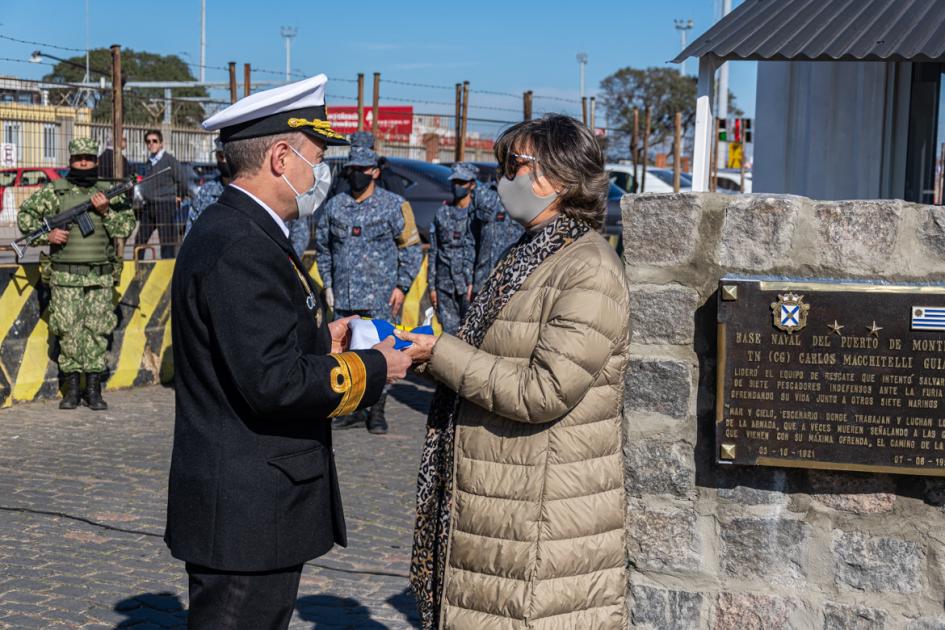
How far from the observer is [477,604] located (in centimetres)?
339

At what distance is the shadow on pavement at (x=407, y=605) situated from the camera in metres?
5.00

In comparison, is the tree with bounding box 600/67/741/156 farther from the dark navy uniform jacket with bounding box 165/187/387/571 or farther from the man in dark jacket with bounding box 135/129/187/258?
the dark navy uniform jacket with bounding box 165/187/387/571

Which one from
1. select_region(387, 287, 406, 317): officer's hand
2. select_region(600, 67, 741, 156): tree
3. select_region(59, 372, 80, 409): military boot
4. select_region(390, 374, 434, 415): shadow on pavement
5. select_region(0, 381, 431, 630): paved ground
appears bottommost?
select_region(0, 381, 431, 630): paved ground

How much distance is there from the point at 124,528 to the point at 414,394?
4.91m

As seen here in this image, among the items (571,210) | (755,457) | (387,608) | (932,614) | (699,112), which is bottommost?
(387,608)

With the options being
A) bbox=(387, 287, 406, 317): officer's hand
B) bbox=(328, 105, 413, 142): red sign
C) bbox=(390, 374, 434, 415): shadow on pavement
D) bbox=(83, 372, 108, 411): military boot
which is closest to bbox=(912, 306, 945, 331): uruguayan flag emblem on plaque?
bbox=(387, 287, 406, 317): officer's hand

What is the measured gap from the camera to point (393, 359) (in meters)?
3.28

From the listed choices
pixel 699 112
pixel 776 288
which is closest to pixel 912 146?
pixel 699 112

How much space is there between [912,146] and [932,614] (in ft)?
17.5

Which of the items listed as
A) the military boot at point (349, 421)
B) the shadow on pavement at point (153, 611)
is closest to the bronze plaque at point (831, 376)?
the shadow on pavement at point (153, 611)

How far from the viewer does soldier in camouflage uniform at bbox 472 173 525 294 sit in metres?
10.3

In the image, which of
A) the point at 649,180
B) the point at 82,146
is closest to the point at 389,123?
the point at 649,180

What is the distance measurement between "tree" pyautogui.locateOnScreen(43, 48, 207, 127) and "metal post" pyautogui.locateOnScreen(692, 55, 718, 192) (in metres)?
6.72

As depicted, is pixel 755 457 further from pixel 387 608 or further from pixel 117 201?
pixel 117 201
